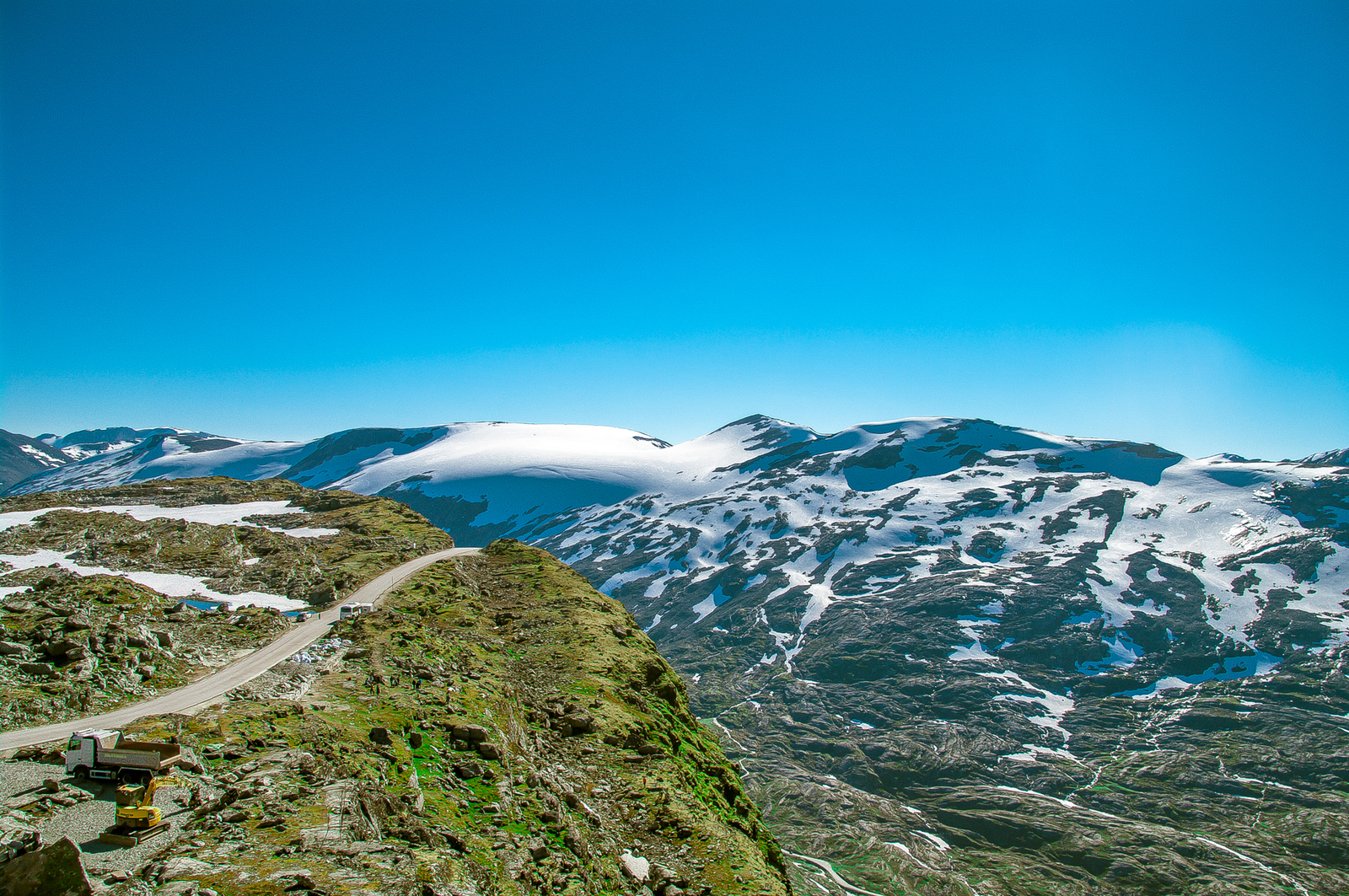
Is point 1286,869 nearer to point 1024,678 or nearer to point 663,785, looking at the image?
point 1024,678

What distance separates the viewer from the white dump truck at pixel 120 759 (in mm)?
17734

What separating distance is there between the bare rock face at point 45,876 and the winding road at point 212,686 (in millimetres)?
13105

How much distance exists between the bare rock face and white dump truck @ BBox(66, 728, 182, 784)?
531 cm

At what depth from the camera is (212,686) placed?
29.2m

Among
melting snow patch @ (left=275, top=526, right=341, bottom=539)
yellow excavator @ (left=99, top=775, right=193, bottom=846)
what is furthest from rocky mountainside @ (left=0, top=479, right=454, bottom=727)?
yellow excavator @ (left=99, top=775, right=193, bottom=846)

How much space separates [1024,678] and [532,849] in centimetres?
20902

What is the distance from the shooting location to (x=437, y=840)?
1947 centimetres

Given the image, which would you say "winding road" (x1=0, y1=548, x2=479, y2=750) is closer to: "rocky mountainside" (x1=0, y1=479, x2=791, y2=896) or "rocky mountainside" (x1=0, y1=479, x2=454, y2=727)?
"rocky mountainside" (x1=0, y1=479, x2=454, y2=727)

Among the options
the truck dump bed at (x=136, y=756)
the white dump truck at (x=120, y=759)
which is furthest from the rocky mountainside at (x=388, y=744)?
the truck dump bed at (x=136, y=756)

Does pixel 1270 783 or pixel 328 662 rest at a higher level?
pixel 328 662

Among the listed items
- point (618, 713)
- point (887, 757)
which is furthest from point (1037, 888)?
point (618, 713)

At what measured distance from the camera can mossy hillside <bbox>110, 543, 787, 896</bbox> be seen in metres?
17.4

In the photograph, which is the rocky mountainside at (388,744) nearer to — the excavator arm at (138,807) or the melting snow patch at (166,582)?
the melting snow patch at (166,582)

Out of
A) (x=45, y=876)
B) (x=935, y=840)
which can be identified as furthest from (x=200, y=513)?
(x=935, y=840)
